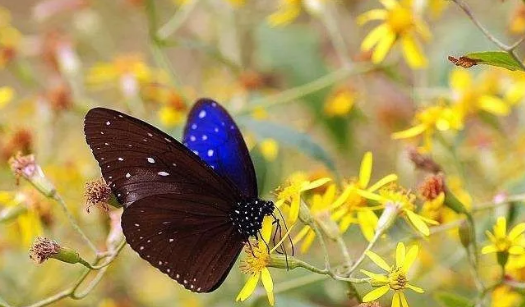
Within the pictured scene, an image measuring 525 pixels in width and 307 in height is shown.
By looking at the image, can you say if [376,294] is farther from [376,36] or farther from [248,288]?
[376,36]

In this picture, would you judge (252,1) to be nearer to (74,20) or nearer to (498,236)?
(74,20)

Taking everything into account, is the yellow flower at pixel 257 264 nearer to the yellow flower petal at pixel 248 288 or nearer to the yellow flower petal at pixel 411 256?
the yellow flower petal at pixel 248 288

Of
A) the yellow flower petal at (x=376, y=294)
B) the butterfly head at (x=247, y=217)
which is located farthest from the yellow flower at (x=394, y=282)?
the butterfly head at (x=247, y=217)

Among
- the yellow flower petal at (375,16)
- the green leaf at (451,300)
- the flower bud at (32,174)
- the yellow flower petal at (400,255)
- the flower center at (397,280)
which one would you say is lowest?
the green leaf at (451,300)

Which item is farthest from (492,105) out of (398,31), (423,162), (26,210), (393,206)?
(26,210)

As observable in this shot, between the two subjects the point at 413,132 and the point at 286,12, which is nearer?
the point at 413,132

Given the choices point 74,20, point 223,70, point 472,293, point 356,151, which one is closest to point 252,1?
point 223,70
